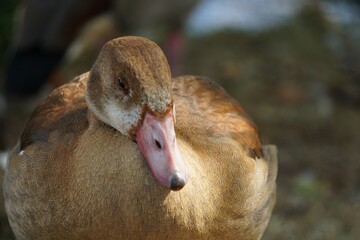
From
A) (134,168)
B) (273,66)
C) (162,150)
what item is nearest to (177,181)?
(162,150)

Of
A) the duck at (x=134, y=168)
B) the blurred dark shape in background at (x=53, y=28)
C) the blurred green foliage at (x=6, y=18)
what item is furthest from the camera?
the blurred green foliage at (x=6, y=18)

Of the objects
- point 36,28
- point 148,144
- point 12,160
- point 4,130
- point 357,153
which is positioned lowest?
point 357,153

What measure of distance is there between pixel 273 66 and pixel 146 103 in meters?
4.43

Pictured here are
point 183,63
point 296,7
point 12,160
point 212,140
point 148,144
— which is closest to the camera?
point 148,144

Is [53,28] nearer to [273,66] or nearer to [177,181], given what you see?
[273,66]

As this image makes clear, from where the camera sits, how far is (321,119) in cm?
675

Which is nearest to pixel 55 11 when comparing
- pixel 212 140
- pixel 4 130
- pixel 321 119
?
pixel 4 130

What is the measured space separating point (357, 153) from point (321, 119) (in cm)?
56

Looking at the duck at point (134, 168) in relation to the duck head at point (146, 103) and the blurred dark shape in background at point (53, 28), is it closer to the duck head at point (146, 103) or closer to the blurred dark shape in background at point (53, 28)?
the duck head at point (146, 103)

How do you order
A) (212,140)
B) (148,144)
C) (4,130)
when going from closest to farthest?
(148,144)
(212,140)
(4,130)

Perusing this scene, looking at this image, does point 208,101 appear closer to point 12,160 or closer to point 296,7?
point 12,160

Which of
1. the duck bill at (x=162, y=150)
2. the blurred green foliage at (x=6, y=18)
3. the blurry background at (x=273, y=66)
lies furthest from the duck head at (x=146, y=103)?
the blurred green foliage at (x=6, y=18)

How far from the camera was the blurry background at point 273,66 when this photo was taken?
5.74 metres

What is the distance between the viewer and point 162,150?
320 centimetres
